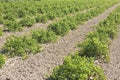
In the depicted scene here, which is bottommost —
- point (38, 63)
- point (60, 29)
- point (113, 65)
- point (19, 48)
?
point (113, 65)

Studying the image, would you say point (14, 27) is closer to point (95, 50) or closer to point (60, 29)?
point (60, 29)

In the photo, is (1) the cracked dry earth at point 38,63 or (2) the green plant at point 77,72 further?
(1) the cracked dry earth at point 38,63

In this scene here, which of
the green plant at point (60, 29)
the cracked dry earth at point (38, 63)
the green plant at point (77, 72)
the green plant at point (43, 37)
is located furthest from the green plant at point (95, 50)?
the green plant at point (60, 29)

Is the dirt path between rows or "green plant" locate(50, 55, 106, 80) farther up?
"green plant" locate(50, 55, 106, 80)

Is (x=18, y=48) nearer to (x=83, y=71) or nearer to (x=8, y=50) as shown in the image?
(x=8, y=50)

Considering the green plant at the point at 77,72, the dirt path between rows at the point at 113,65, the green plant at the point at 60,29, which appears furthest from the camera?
the green plant at the point at 60,29

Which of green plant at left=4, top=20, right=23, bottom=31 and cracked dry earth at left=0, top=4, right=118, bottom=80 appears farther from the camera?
green plant at left=4, top=20, right=23, bottom=31

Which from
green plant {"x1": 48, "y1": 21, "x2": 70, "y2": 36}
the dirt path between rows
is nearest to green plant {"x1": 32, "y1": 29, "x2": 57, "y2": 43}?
green plant {"x1": 48, "y1": 21, "x2": 70, "y2": 36}

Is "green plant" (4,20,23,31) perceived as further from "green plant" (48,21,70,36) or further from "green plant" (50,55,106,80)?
"green plant" (50,55,106,80)

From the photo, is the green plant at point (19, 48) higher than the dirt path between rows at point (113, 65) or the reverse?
higher

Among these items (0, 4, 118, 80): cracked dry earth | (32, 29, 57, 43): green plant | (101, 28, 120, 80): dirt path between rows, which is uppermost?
(32, 29, 57, 43): green plant

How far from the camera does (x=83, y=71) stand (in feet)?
27.8

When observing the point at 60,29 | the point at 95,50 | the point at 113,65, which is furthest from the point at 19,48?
the point at 60,29

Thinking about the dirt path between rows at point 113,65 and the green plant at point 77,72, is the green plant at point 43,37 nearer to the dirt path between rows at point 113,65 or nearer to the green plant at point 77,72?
the dirt path between rows at point 113,65
